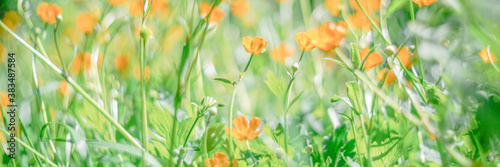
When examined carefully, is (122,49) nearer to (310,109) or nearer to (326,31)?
(310,109)

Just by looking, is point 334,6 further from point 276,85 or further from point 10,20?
point 10,20

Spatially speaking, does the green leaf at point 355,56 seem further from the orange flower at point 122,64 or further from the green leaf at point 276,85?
the orange flower at point 122,64

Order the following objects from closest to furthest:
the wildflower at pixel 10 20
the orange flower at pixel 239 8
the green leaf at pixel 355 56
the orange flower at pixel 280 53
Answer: the green leaf at pixel 355 56 < the wildflower at pixel 10 20 < the orange flower at pixel 280 53 < the orange flower at pixel 239 8

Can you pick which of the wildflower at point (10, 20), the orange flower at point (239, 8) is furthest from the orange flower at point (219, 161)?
the orange flower at point (239, 8)

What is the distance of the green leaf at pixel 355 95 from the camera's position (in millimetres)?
384

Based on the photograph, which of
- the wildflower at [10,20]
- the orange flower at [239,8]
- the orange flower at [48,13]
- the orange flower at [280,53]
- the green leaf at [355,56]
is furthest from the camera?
the orange flower at [239,8]

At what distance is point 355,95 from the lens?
0.39 m

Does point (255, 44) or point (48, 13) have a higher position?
point (48, 13)

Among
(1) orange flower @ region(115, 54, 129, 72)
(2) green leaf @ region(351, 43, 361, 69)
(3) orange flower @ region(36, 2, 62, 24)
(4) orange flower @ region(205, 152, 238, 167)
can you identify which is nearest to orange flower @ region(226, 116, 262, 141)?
(4) orange flower @ region(205, 152, 238, 167)

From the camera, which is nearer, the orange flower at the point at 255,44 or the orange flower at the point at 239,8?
the orange flower at the point at 255,44

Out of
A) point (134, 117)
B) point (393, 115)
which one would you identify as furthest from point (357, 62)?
point (134, 117)

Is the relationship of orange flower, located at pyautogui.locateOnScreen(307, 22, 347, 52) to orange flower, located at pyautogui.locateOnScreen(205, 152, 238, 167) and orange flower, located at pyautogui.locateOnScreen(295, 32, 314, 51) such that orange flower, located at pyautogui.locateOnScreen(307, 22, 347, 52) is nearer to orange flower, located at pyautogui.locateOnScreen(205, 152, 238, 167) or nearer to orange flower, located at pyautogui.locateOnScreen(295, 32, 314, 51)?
orange flower, located at pyautogui.locateOnScreen(295, 32, 314, 51)

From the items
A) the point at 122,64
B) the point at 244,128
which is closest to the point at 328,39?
the point at 244,128

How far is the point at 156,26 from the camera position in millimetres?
920
